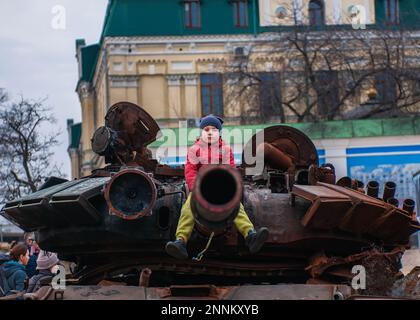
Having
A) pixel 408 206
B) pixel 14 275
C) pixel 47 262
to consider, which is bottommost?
pixel 14 275

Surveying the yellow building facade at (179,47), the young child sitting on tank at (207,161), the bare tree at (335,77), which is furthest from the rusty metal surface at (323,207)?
the yellow building facade at (179,47)

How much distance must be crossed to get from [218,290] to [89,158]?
1649 inches

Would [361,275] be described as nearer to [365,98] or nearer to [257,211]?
[257,211]

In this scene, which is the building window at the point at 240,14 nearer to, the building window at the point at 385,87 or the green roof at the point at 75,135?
the building window at the point at 385,87

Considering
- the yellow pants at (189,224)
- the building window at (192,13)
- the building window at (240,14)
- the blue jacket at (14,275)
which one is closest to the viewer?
the yellow pants at (189,224)

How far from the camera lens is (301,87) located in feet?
121

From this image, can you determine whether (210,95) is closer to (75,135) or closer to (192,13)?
(192,13)

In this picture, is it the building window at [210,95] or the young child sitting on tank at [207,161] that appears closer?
the young child sitting on tank at [207,161]

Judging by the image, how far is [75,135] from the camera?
64.2m

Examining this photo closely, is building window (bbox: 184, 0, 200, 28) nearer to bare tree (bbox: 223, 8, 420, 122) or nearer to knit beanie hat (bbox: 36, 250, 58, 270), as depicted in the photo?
bare tree (bbox: 223, 8, 420, 122)

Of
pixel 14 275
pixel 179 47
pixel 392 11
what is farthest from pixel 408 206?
pixel 179 47

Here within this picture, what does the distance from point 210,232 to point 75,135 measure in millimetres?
55791

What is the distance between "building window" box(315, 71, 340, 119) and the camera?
119 feet

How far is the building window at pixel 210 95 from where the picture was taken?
48094 millimetres
